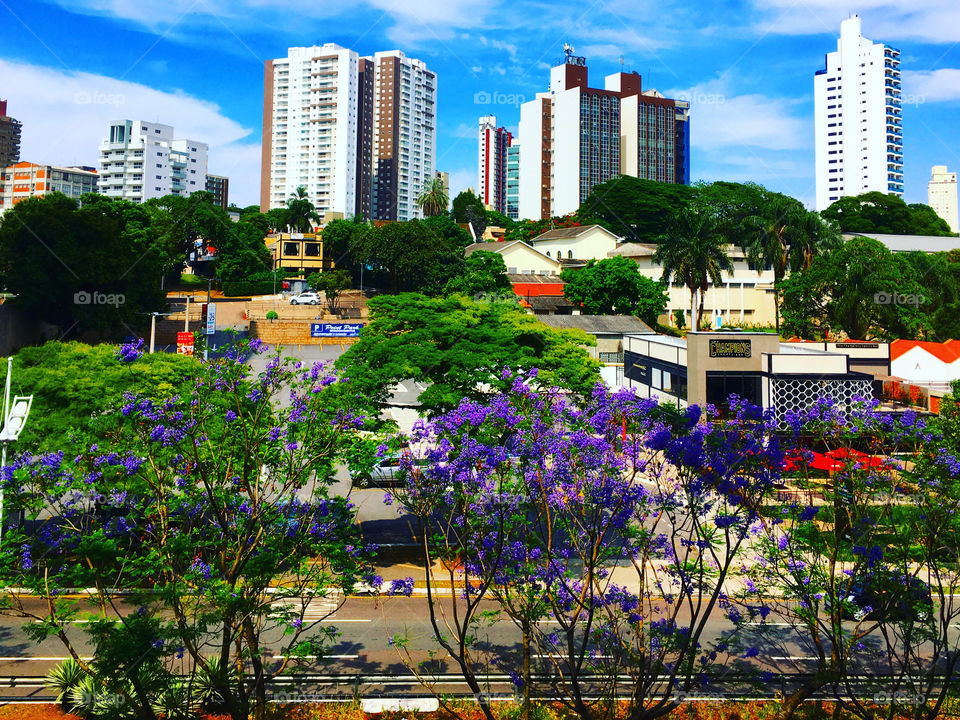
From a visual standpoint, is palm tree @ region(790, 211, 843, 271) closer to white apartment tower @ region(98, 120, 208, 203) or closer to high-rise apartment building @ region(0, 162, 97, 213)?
white apartment tower @ region(98, 120, 208, 203)

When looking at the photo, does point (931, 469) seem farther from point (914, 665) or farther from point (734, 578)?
point (734, 578)

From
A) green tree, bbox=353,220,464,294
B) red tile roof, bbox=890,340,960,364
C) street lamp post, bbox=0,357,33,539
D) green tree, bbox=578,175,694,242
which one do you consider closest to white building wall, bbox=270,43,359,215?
green tree, bbox=578,175,694,242

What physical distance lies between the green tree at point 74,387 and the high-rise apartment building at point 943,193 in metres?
210

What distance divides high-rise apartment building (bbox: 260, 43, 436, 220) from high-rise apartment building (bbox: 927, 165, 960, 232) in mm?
129043

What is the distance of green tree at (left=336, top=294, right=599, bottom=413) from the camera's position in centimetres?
2072

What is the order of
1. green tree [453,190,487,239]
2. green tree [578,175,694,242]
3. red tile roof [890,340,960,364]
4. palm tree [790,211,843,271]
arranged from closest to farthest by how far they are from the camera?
red tile roof [890,340,960,364]
palm tree [790,211,843,271]
green tree [578,175,694,242]
green tree [453,190,487,239]

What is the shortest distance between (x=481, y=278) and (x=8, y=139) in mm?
169104

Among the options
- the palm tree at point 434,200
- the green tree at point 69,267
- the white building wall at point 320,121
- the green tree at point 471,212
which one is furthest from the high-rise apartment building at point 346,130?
the green tree at point 69,267

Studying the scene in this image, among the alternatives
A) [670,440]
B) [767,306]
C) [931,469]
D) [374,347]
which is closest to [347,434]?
[670,440]

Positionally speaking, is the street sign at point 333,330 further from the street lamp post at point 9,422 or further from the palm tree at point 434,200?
the palm tree at point 434,200

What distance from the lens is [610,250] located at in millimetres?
92125

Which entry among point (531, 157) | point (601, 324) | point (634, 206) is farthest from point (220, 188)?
point (601, 324)

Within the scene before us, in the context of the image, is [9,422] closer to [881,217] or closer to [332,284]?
[332,284]

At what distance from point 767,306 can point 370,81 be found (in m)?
110
